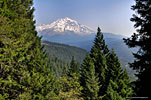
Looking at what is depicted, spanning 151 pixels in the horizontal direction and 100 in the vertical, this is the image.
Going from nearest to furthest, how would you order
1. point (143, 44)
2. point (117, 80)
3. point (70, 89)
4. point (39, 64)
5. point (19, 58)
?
point (143, 44) < point (19, 58) < point (39, 64) < point (70, 89) < point (117, 80)

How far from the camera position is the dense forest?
9.59 meters

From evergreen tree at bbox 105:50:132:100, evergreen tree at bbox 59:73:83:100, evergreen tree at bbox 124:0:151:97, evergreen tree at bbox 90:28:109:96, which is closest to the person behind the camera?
evergreen tree at bbox 124:0:151:97

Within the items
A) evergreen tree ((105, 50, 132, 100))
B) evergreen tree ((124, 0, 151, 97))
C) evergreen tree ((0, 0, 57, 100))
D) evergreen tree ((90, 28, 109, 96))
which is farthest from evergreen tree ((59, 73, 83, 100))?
evergreen tree ((124, 0, 151, 97))

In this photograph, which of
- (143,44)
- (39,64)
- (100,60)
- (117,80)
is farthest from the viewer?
(100,60)

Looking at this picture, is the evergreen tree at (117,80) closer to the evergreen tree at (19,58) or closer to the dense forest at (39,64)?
the dense forest at (39,64)

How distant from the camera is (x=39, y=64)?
18391 millimetres

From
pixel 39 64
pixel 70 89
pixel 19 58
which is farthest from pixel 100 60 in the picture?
pixel 19 58

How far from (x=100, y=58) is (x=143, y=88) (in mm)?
20473

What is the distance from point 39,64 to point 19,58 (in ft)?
20.6

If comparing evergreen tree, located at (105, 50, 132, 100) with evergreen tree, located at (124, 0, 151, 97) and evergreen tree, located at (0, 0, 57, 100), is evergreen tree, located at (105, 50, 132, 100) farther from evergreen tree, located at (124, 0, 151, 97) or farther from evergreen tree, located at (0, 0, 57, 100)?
evergreen tree, located at (124, 0, 151, 97)

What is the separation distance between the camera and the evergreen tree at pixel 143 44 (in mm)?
9170

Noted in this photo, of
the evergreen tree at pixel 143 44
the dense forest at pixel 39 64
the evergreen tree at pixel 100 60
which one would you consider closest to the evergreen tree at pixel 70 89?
the dense forest at pixel 39 64

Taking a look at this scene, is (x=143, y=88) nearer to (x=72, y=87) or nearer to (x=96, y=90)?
(x=72, y=87)

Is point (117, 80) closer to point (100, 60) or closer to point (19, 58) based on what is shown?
point (100, 60)
